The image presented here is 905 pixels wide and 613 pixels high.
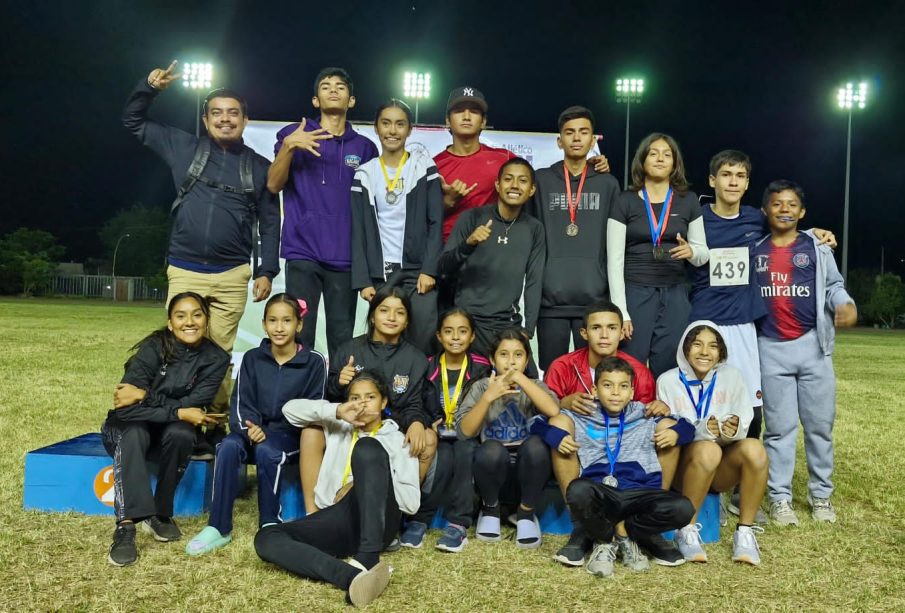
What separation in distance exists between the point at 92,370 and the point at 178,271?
6.83 meters

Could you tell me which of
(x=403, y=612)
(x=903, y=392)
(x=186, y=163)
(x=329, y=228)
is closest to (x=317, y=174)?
(x=329, y=228)

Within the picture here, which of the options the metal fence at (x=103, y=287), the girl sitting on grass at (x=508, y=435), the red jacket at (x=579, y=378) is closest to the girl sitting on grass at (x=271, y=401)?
the girl sitting on grass at (x=508, y=435)

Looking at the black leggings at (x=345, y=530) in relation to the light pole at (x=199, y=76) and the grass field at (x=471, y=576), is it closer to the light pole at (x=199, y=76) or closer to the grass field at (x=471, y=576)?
the grass field at (x=471, y=576)

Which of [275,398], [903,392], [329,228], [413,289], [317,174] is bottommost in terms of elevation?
[903,392]

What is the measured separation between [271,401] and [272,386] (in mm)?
80

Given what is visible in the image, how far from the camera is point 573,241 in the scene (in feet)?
15.0

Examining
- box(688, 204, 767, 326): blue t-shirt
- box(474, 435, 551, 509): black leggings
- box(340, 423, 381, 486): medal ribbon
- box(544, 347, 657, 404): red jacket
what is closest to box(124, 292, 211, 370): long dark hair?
box(340, 423, 381, 486): medal ribbon

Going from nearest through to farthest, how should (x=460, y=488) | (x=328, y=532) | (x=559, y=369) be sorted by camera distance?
(x=328, y=532), (x=460, y=488), (x=559, y=369)

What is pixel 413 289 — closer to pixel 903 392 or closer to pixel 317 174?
pixel 317 174

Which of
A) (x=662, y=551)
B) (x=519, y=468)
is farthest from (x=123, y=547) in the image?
(x=662, y=551)

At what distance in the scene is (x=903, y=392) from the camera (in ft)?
35.9

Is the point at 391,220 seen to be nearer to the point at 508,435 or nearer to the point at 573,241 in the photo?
the point at 573,241

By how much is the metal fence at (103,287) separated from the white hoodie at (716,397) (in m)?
58.3

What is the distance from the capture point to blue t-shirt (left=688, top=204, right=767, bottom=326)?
14.7 feet
